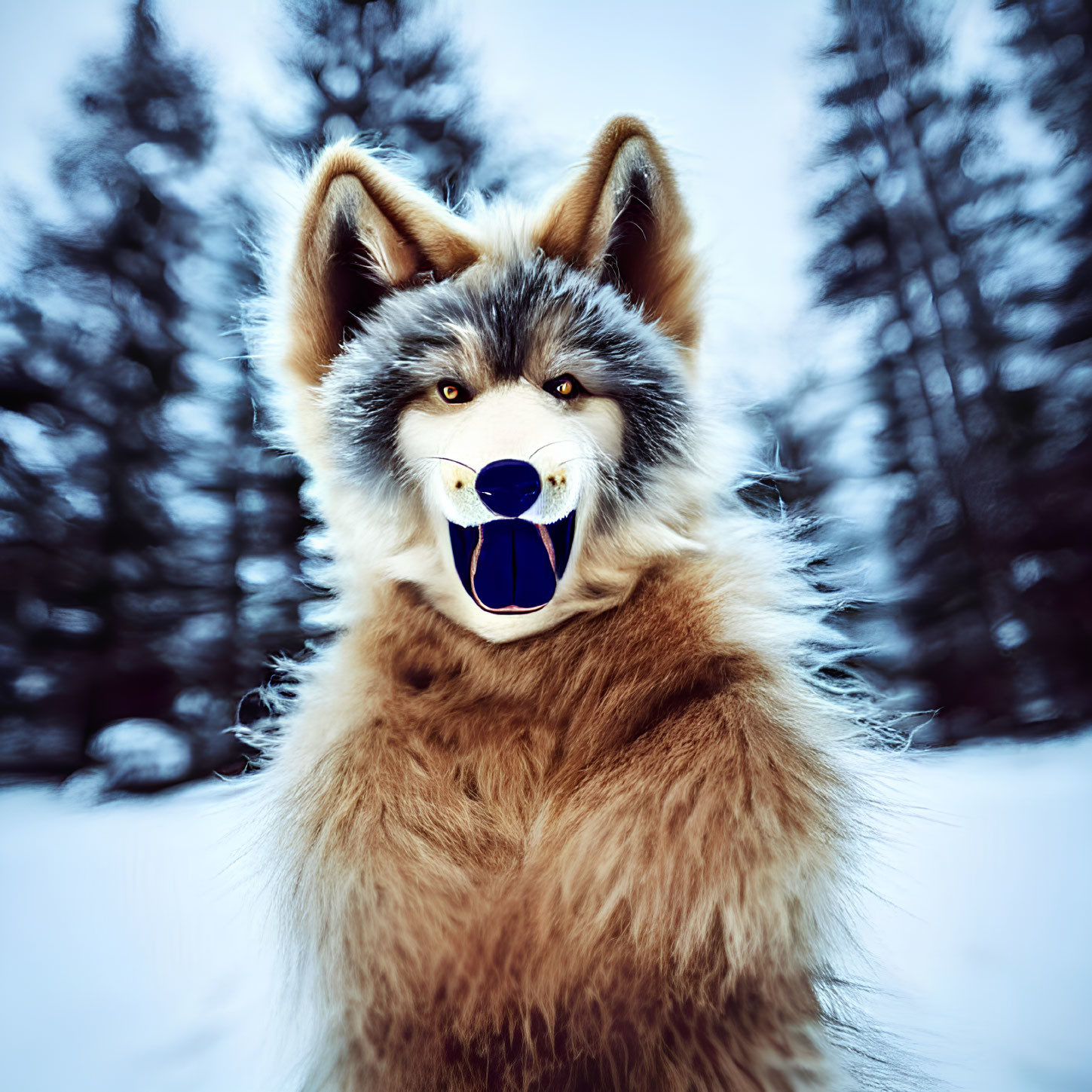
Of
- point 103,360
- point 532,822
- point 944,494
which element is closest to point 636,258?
point 532,822

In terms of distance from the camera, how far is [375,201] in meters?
0.57

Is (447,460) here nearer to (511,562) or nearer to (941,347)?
(511,562)

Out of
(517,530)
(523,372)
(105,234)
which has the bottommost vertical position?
(517,530)

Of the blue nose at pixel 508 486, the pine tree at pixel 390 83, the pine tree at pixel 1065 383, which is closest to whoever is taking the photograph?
the blue nose at pixel 508 486

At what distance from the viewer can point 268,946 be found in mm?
656

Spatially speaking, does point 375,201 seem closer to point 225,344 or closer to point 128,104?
point 225,344

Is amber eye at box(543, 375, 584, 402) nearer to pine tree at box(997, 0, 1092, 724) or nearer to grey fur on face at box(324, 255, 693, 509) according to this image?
grey fur on face at box(324, 255, 693, 509)

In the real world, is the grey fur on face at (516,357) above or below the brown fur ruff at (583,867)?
above

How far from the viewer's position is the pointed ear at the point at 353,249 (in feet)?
1.86

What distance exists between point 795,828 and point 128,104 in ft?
3.78

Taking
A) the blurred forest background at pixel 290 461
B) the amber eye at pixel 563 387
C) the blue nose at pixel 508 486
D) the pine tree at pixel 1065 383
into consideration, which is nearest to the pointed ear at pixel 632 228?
the amber eye at pixel 563 387

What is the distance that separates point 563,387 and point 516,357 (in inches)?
1.6

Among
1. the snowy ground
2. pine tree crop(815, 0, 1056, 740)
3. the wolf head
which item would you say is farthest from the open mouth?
pine tree crop(815, 0, 1056, 740)

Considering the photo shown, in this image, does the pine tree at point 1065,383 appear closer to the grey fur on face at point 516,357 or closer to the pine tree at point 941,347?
the pine tree at point 941,347
